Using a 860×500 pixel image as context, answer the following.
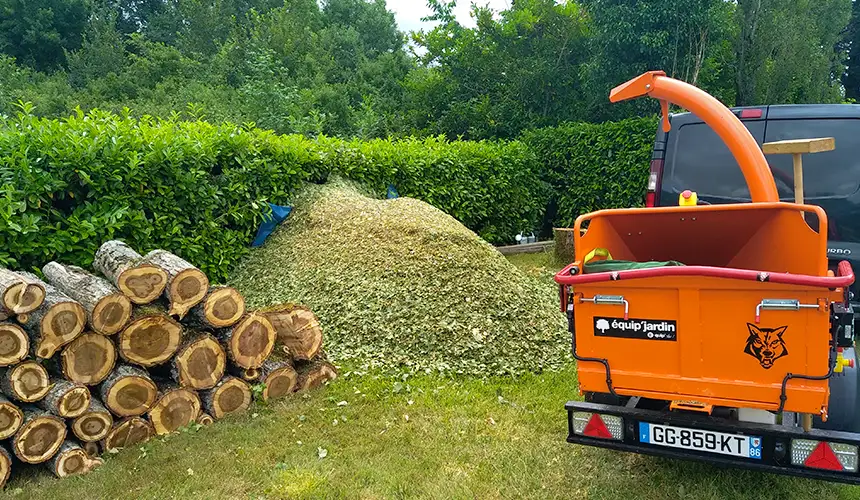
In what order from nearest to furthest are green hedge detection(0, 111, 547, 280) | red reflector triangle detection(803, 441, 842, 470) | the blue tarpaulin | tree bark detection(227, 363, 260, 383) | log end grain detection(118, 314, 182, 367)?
red reflector triangle detection(803, 441, 842, 470) < log end grain detection(118, 314, 182, 367) < tree bark detection(227, 363, 260, 383) < green hedge detection(0, 111, 547, 280) < the blue tarpaulin

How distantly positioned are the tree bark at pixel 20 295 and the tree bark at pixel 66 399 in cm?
52

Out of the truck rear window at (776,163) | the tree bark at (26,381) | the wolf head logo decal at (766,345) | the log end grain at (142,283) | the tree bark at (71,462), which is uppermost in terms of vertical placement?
the truck rear window at (776,163)

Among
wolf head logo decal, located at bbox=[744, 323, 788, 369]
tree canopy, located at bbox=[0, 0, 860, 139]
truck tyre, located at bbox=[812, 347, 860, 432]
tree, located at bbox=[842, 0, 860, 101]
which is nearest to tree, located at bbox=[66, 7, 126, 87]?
tree canopy, located at bbox=[0, 0, 860, 139]

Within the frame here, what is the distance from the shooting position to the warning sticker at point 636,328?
2.69 meters

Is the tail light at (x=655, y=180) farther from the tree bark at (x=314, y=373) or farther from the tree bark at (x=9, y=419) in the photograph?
the tree bark at (x=9, y=419)

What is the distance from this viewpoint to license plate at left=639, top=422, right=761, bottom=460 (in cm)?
258

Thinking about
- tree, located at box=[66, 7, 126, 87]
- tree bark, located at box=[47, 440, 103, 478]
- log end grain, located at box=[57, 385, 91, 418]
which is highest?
tree, located at box=[66, 7, 126, 87]

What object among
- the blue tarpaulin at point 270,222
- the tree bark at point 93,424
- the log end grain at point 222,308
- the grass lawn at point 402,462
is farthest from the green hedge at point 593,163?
the tree bark at point 93,424

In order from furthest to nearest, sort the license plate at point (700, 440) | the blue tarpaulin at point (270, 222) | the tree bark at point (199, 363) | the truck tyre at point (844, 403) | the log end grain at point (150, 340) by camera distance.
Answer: the blue tarpaulin at point (270, 222) → the tree bark at point (199, 363) → the log end grain at point (150, 340) → the truck tyre at point (844, 403) → the license plate at point (700, 440)

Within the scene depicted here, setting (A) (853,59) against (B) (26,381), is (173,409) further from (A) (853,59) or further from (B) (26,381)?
(A) (853,59)

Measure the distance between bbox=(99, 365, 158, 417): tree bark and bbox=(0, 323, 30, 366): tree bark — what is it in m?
0.52

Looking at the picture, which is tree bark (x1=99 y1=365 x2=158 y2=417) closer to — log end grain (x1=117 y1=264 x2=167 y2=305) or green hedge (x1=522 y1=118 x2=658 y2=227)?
log end grain (x1=117 y1=264 x2=167 y2=305)

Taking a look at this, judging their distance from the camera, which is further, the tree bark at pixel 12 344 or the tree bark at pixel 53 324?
the tree bark at pixel 53 324

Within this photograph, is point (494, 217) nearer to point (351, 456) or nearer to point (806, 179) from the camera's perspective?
point (806, 179)
